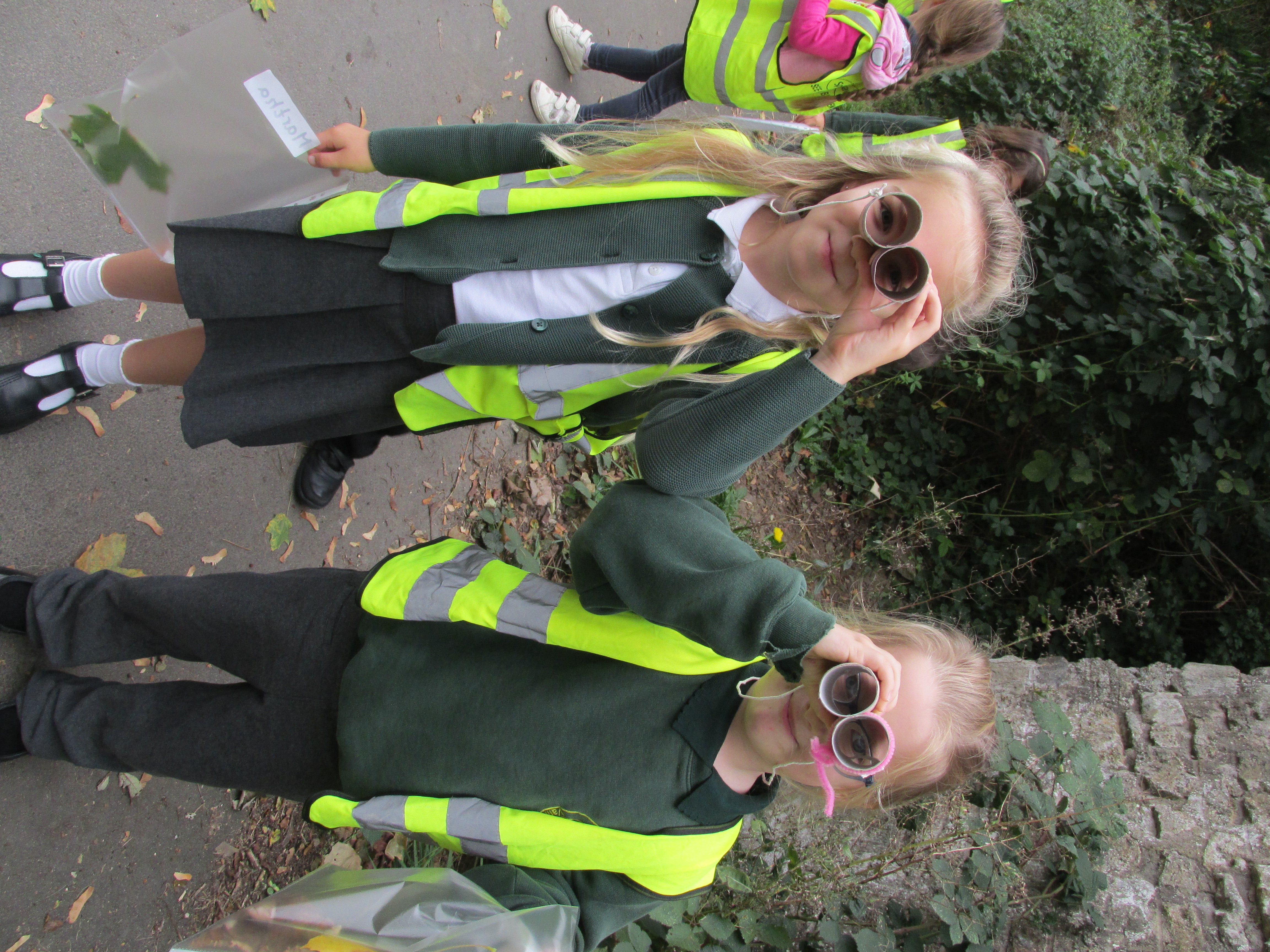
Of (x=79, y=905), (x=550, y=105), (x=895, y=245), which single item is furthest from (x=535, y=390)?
(x=550, y=105)

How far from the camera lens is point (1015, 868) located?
2764 mm

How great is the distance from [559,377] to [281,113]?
43.2 inches

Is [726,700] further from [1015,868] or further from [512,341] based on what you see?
[1015,868]

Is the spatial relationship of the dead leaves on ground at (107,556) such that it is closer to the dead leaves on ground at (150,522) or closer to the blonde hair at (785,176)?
the dead leaves on ground at (150,522)

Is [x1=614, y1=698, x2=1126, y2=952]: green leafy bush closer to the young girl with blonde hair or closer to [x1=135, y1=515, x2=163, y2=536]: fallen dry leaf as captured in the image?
[x1=135, y1=515, x2=163, y2=536]: fallen dry leaf

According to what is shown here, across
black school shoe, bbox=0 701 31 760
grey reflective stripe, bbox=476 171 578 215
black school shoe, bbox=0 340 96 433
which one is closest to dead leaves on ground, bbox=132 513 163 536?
black school shoe, bbox=0 340 96 433

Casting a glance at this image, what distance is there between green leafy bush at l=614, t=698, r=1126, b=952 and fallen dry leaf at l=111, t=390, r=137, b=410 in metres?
2.62

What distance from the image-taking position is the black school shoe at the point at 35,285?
91.4 inches

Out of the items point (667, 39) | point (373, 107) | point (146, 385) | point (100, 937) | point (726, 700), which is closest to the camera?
point (726, 700)

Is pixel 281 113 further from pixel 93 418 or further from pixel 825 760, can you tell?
pixel 825 760

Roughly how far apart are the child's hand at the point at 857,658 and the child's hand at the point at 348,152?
5.80ft

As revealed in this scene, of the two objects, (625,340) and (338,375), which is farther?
(338,375)

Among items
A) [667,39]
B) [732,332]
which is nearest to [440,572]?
[732,332]

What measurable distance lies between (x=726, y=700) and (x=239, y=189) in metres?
1.95
